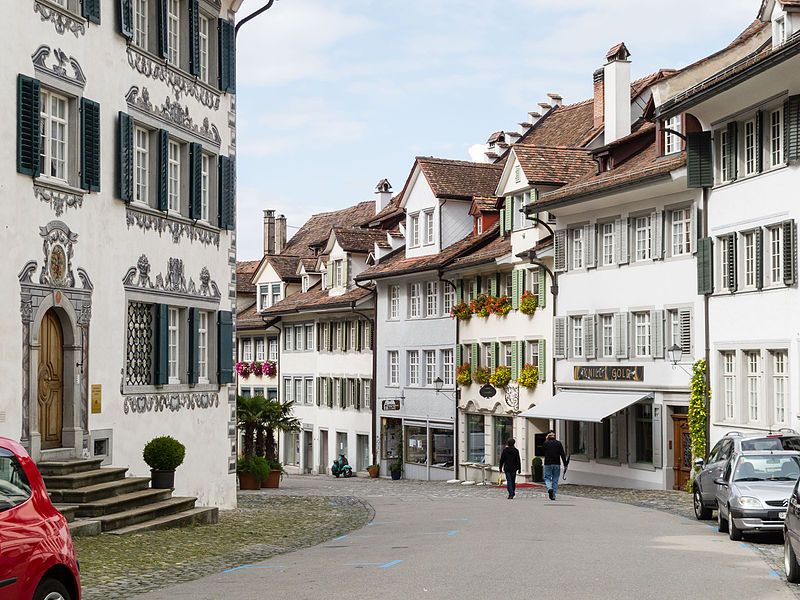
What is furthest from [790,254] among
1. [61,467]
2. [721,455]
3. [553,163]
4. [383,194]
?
[383,194]

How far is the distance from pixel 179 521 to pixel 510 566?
763 centimetres

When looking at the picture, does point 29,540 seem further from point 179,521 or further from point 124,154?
point 124,154

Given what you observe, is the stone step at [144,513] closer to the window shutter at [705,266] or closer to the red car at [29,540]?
the red car at [29,540]

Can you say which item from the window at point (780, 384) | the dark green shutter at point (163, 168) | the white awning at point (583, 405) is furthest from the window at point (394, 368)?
the dark green shutter at point (163, 168)

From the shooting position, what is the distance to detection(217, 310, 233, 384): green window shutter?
93.7 ft

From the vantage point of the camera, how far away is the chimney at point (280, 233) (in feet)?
253

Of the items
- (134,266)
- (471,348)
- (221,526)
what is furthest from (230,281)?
(471,348)

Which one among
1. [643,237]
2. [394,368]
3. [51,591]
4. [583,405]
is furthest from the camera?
[394,368]

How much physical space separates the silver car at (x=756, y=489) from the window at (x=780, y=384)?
9467 mm

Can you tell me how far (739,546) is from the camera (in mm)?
19359

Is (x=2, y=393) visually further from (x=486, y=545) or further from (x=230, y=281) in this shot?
(x=230, y=281)

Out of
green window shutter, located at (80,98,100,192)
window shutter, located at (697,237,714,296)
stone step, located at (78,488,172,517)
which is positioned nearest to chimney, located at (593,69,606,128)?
window shutter, located at (697,237,714,296)

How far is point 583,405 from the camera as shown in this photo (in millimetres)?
40562

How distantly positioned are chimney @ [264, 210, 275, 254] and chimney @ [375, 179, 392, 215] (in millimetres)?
12740
